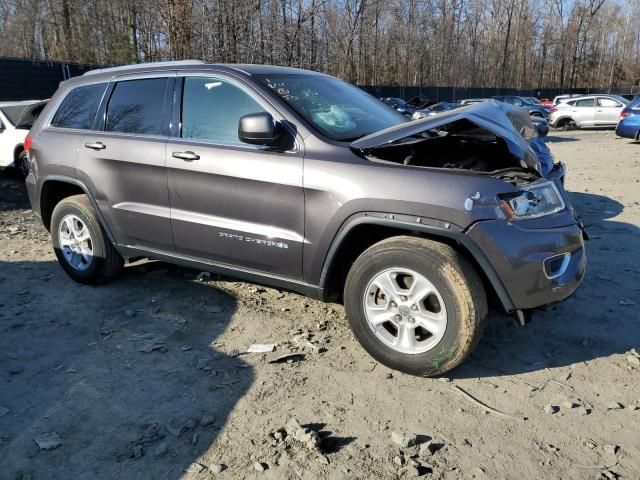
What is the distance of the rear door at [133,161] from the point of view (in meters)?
4.20

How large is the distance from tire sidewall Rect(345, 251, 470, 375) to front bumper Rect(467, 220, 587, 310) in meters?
0.29

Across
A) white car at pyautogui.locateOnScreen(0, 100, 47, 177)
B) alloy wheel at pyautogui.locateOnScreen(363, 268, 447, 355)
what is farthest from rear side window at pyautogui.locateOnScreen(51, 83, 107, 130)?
white car at pyautogui.locateOnScreen(0, 100, 47, 177)

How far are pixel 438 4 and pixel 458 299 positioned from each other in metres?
52.2

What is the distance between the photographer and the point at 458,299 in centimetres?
311

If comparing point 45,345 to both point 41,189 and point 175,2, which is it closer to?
point 41,189

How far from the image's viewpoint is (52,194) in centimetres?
514

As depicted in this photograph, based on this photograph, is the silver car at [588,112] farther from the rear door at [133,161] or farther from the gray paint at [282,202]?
the rear door at [133,161]

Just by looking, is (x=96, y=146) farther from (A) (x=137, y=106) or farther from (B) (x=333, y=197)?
(B) (x=333, y=197)

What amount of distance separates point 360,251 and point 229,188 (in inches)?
39.8

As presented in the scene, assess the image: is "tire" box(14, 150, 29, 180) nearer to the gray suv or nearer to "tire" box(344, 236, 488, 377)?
the gray suv

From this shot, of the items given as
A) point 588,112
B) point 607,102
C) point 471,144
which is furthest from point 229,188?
point 607,102

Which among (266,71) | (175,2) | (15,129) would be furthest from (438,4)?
(266,71)

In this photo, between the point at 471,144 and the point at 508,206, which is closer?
the point at 508,206

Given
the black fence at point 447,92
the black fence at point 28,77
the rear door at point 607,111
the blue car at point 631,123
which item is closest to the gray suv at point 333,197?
the blue car at point 631,123
